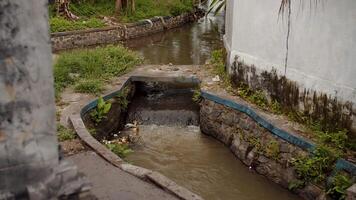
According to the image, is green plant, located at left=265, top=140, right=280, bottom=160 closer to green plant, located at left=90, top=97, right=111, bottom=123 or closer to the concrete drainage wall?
the concrete drainage wall

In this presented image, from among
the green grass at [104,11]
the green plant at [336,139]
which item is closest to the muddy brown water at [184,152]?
the green plant at [336,139]

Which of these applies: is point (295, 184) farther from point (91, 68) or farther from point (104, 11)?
point (104, 11)

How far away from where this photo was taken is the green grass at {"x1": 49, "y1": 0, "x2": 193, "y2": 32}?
18500 mm

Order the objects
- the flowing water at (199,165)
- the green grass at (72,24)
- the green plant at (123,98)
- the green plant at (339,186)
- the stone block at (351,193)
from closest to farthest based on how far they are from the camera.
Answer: the stone block at (351,193)
the green plant at (339,186)
the flowing water at (199,165)
the green plant at (123,98)
the green grass at (72,24)

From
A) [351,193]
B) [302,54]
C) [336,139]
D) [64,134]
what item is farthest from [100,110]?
[351,193]

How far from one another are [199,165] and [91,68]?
369 cm

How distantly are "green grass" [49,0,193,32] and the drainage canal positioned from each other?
346 inches

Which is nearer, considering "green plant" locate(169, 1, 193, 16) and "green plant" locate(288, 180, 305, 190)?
"green plant" locate(288, 180, 305, 190)

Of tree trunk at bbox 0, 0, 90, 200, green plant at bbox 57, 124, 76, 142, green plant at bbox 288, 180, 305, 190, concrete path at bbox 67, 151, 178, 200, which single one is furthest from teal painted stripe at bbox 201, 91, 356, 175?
tree trunk at bbox 0, 0, 90, 200

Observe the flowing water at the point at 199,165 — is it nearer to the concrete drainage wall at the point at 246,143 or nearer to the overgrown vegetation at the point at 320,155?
the concrete drainage wall at the point at 246,143

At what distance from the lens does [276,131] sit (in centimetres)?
724

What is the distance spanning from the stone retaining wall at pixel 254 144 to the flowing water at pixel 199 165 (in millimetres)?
151

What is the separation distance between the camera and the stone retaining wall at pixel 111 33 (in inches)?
698

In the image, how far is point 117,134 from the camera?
9.24 meters
